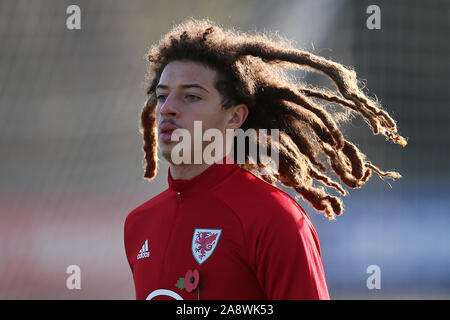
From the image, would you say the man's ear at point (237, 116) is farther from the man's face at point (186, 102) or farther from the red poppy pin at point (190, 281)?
the red poppy pin at point (190, 281)

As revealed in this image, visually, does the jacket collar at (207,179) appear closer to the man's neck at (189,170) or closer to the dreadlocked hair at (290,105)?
the man's neck at (189,170)

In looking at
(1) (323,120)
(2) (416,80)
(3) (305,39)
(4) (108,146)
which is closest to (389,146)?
(2) (416,80)

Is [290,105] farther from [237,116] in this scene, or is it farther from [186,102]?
[186,102]

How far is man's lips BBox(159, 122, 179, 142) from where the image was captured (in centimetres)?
268

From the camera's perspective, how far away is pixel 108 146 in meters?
7.04

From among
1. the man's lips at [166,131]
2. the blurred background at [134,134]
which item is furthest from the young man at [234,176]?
the blurred background at [134,134]

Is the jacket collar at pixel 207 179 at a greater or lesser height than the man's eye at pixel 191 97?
lesser

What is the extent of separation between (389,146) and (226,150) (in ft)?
14.5

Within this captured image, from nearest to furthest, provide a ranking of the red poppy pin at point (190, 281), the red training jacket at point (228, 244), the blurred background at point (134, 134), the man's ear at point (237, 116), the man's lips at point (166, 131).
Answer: the red training jacket at point (228, 244)
the red poppy pin at point (190, 281)
the man's lips at point (166, 131)
the man's ear at point (237, 116)
the blurred background at point (134, 134)

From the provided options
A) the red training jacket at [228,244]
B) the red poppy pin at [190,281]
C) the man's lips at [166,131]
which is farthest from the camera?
the man's lips at [166,131]

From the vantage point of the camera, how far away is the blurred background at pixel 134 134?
6.48m

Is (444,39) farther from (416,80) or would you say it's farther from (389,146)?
(389,146)

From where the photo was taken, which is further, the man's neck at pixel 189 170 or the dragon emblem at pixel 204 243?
the man's neck at pixel 189 170

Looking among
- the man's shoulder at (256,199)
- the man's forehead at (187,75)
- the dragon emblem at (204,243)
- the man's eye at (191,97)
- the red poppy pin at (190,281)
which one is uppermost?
the man's forehead at (187,75)
